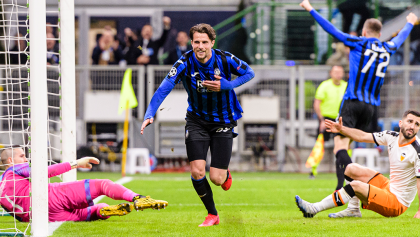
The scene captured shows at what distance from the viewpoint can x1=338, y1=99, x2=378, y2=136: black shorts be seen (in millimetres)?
6496

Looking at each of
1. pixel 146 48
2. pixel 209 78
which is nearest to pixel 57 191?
pixel 209 78

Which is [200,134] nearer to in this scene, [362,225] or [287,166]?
[362,225]

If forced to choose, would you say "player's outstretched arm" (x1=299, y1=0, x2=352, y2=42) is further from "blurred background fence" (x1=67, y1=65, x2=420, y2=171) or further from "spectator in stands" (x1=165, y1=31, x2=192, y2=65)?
"spectator in stands" (x1=165, y1=31, x2=192, y2=65)

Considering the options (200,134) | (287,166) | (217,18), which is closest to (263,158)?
(287,166)

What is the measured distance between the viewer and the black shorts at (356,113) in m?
6.50

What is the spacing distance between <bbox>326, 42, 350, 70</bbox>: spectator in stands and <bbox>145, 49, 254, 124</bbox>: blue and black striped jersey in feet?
30.0

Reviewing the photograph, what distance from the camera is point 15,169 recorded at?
4895mm

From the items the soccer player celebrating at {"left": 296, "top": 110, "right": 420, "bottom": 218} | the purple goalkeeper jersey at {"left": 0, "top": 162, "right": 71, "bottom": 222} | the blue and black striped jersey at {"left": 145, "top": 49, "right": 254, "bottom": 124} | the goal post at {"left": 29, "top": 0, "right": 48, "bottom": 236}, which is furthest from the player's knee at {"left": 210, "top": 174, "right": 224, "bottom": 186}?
the goal post at {"left": 29, "top": 0, "right": 48, "bottom": 236}

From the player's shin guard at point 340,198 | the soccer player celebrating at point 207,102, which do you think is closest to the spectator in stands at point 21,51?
the soccer player celebrating at point 207,102

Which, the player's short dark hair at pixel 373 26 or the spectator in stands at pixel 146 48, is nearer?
the player's short dark hair at pixel 373 26

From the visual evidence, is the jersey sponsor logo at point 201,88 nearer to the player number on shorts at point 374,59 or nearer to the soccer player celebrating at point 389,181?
the soccer player celebrating at point 389,181

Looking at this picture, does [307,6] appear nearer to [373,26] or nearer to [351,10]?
[373,26]

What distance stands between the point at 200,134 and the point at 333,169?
9074mm

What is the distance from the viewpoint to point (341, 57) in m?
14.1
